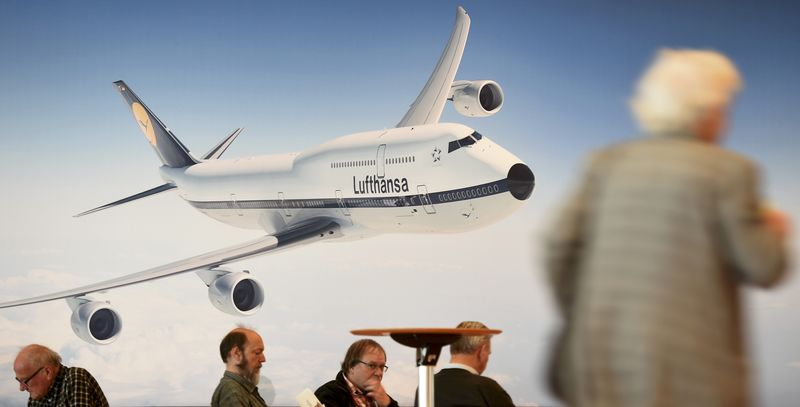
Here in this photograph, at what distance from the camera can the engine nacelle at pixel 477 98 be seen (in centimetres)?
678

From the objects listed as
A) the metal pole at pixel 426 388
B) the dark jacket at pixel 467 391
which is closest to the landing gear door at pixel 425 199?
the dark jacket at pixel 467 391

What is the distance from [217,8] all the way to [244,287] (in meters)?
2.06

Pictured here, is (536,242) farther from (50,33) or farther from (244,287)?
(50,33)

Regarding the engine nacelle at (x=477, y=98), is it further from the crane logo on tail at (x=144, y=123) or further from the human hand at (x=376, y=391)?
the human hand at (x=376, y=391)

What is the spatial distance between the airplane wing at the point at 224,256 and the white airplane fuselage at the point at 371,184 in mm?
71

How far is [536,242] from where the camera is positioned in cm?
159

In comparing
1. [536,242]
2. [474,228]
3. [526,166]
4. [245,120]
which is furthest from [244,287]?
[536,242]

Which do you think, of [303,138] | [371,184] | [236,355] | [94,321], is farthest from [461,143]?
[236,355]

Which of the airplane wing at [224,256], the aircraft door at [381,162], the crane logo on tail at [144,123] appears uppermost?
the crane logo on tail at [144,123]

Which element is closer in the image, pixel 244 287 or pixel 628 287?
pixel 628 287

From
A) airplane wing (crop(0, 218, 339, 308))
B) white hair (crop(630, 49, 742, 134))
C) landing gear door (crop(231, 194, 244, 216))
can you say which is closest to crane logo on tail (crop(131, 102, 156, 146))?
landing gear door (crop(231, 194, 244, 216))

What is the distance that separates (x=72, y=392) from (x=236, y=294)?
378 centimetres

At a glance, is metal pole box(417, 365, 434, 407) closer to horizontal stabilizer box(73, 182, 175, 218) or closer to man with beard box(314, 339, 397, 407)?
man with beard box(314, 339, 397, 407)

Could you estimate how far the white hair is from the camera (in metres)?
1.52
